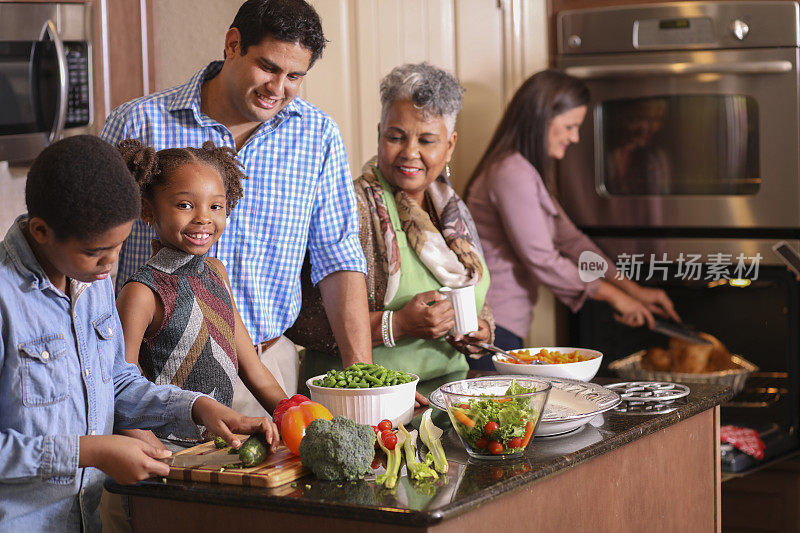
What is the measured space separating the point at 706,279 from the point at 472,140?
81 centimetres

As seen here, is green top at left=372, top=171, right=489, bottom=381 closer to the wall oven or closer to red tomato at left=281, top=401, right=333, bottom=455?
red tomato at left=281, top=401, right=333, bottom=455

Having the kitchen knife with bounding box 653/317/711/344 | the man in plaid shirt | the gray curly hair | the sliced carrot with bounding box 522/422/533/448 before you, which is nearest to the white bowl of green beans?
the sliced carrot with bounding box 522/422/533/448

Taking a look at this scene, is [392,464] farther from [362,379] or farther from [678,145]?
[678,145]

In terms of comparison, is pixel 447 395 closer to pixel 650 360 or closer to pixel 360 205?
pixel 360 205

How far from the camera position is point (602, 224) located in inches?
114

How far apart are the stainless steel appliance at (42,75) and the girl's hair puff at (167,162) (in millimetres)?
566

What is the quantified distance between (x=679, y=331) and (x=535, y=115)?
76 centimetres

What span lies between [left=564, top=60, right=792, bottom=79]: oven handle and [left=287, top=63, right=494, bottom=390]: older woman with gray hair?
757 mm

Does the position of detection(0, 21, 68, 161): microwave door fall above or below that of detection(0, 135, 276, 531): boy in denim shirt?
above

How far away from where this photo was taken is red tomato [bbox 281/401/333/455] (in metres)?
1.32

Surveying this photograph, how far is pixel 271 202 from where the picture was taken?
1.87m

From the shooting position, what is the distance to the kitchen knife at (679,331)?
112 inches

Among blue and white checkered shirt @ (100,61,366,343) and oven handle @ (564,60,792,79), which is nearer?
blue and white checkered shirt @ (100,61,366,343)

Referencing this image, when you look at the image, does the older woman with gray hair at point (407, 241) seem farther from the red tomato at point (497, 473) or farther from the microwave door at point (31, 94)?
the red tomato at point (497, 473)
